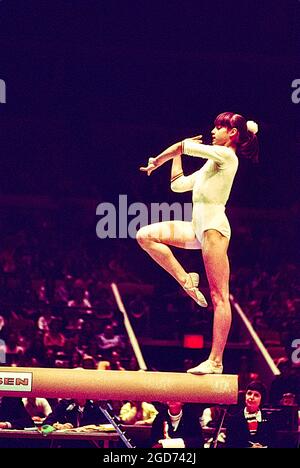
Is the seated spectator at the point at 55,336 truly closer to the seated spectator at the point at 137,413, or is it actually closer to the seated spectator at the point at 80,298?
the seated spectator at the point at 80,298

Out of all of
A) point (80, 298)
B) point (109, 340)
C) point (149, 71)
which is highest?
point (149, 71)

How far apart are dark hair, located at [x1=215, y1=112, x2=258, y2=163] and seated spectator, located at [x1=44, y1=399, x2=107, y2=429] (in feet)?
9.38

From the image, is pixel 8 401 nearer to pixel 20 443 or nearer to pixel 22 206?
pixel 20 443

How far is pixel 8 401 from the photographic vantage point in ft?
29.7

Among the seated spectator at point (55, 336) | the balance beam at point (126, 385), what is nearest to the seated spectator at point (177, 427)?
the balance beam at point (126, 385)

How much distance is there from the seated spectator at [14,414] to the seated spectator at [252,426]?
6.24ft

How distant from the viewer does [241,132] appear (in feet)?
26.9

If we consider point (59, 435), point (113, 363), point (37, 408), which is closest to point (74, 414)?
point (59, 435)

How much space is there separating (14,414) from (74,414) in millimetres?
567

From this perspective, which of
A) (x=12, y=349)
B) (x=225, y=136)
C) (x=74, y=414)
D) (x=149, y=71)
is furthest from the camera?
(x=12, y=349)

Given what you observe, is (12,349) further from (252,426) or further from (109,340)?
(252,426)

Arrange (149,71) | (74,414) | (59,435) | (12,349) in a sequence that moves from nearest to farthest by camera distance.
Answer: (59,435) → (74,414) → (149,71) → (12,349)

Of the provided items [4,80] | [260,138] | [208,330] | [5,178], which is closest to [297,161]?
[260,138]

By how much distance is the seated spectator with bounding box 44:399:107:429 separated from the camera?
29.6ft
